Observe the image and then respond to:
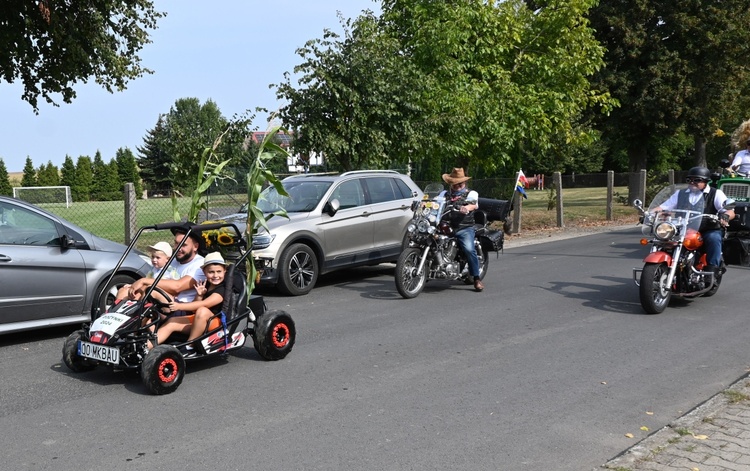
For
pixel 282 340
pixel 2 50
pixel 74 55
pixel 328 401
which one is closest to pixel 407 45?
pixel 74 55

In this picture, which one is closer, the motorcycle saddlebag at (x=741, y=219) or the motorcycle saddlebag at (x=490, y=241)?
the motorcycle saddlebag at (x=490, y=241)

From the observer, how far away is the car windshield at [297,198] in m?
12.1

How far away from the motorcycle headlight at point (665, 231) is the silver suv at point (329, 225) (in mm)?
4410

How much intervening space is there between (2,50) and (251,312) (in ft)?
43.8

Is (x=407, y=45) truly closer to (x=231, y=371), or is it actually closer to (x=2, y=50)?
(x=2, y=50)

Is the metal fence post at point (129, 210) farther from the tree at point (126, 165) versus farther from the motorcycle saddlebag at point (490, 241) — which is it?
the tree at point (126, 165)

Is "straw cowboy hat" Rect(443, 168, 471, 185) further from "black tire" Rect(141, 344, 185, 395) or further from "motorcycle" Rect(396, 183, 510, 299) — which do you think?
"black tire" Rect(141, 344, 185, 395)

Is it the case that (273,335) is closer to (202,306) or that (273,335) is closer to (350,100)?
(202,306)

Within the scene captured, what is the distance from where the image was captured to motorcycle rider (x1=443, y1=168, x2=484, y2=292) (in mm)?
11141

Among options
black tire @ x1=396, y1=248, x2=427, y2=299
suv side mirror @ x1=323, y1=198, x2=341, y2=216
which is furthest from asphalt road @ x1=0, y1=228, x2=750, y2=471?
suv side mirror @ x1=323, y1=198, x2=341, y2=216

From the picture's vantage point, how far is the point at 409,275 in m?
10.9

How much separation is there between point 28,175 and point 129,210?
187 ft

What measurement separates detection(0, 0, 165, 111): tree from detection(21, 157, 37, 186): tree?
4659 cm

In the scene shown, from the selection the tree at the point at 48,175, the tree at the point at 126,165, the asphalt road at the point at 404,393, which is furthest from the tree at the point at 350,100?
the tree at the point at 126,165
